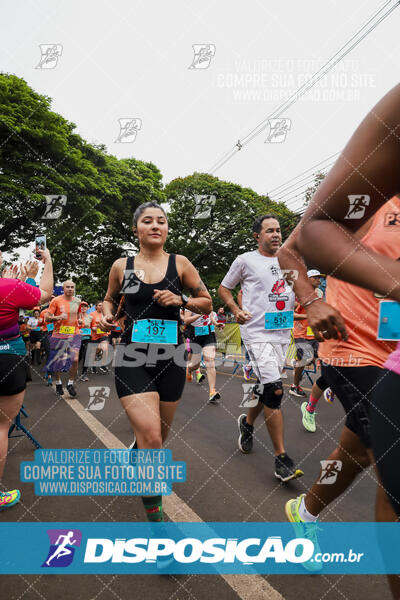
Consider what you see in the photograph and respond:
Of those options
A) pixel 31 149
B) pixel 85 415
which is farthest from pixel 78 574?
pixel 31 149

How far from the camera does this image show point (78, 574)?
2170 mm

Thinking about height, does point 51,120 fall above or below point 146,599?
above

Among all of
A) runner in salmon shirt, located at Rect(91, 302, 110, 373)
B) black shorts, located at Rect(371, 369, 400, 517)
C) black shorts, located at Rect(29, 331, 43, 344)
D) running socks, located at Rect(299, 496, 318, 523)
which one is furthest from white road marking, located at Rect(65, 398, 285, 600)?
black shorts, located at Rect(29, 331, 43, 344)

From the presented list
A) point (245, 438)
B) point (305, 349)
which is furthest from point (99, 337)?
point (245, 438)

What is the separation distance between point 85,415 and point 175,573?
4000 millimetres

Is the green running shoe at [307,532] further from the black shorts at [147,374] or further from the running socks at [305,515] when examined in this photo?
the black shorts at [147,374]

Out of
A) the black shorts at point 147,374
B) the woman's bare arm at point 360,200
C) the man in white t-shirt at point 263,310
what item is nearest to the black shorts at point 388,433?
the woman's bare arm at point 360,200

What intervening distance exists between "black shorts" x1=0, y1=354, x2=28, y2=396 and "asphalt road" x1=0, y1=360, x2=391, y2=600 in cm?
90

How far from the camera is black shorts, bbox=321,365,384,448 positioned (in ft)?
5.39

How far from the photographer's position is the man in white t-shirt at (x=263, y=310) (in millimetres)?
3662

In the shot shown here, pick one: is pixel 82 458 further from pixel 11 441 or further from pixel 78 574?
pixel 78 574

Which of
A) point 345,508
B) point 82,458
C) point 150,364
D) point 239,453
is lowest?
point 82,458

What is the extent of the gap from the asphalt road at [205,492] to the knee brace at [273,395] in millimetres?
636

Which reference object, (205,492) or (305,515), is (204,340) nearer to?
(205,492)
